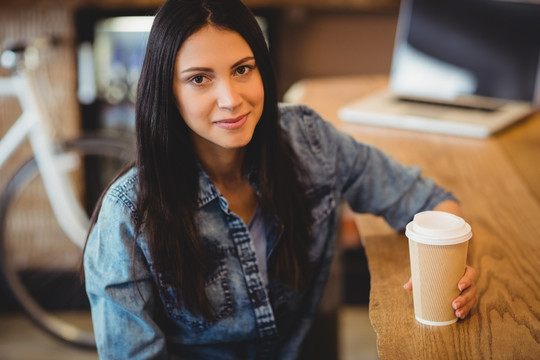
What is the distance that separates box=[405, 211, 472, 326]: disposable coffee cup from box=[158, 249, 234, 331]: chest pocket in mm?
341

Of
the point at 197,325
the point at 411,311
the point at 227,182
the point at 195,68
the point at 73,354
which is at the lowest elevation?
the point at 73,354

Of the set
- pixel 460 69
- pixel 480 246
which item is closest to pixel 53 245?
pixel 460 69

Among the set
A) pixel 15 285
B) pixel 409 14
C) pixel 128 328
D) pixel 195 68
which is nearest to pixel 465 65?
pixel 409 14

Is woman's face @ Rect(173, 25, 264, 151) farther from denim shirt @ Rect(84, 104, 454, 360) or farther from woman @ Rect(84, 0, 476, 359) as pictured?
denim shirt @ Rect(84, 104, 454, 360)

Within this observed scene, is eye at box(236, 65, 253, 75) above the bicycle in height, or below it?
above

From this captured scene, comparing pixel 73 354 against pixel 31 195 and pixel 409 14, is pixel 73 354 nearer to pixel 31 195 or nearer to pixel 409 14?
pixel 31 195

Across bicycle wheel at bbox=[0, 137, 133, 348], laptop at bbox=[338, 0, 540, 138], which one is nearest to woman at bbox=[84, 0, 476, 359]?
laptop at bbox=[338, 0, 540, 138]

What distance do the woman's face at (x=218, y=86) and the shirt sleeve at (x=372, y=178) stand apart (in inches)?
8.7

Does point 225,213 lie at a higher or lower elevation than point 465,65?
lower

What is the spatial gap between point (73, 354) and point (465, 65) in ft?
5.44

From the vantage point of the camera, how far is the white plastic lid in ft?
2.85

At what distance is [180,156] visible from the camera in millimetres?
1110

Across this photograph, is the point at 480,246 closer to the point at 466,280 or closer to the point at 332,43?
the point at 466,280

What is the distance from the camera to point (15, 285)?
94.5 inches
